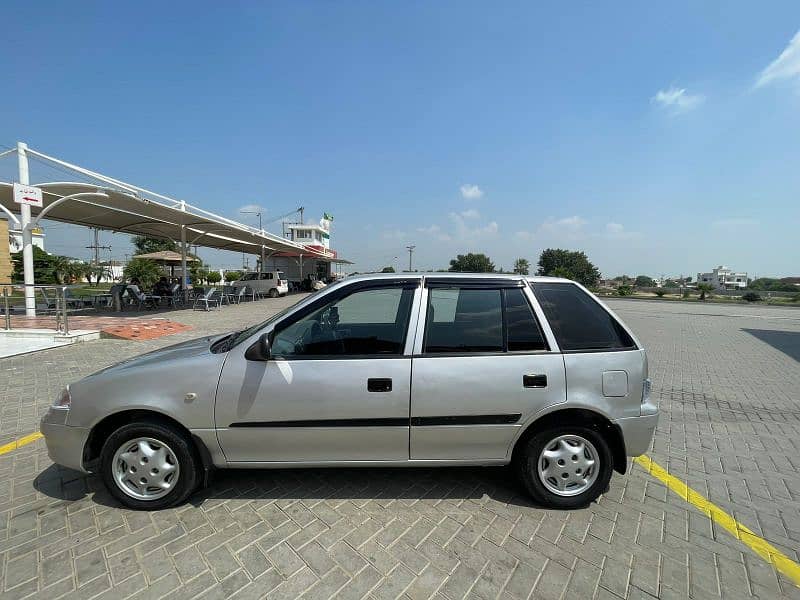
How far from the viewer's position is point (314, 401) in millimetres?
2561

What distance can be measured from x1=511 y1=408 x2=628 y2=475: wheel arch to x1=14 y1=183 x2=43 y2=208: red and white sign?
14867 mm

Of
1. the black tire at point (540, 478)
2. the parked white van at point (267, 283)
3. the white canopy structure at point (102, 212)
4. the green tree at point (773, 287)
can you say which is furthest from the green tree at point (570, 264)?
Answer: the black tire at point (540, 478)

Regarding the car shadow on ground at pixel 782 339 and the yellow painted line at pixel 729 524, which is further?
the car shadow on ground at pixel 782 339

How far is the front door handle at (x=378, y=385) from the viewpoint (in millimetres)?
2578

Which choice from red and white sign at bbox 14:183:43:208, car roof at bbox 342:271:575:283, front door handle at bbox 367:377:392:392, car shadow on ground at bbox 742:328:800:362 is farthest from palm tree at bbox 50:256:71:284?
car shadow on ground at bbox 742:328:800:362

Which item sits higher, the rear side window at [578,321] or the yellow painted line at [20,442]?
the rear side window at [578,321]

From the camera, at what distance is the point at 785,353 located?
9.16 metres

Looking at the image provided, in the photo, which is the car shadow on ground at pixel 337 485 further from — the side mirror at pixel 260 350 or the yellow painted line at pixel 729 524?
the yellow painted line at pixel 729 524

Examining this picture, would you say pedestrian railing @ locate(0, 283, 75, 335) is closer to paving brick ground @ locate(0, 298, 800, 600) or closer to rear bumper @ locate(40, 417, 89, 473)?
paving brick ground @ locate(0, 298, 800, 600)

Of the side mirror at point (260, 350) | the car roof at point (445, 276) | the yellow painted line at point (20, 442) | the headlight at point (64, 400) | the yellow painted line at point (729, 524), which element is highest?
the car roof at point (445, 276)

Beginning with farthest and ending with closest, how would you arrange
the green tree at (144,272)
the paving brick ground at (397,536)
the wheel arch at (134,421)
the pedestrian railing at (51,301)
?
the green tree at (144,272) < the pedestrian railing at (51,301) < the wheel arch at (134,421) < the paving brick ground at (397,536)

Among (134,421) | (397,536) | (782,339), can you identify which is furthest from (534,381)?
(782,339)

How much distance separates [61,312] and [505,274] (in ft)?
34.7

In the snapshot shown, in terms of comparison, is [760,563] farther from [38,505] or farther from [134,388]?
[38,505]
